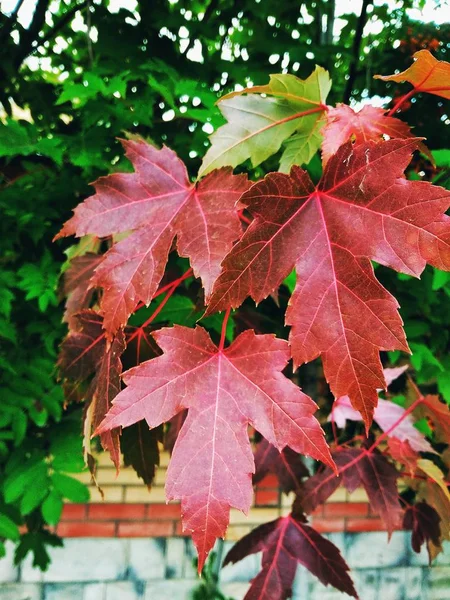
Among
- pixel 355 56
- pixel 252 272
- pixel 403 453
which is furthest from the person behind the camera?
pixel 355 56

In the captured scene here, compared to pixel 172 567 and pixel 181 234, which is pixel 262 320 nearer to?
pixel 181 234

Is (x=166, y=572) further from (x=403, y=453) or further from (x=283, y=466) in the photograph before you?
(x=403, y=453)

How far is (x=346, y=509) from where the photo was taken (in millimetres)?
2133

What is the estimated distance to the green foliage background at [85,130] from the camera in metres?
1.08

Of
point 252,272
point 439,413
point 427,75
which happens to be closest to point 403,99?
point 427,75

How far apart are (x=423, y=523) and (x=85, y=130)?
1.21 meters

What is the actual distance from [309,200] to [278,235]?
0.07 metres

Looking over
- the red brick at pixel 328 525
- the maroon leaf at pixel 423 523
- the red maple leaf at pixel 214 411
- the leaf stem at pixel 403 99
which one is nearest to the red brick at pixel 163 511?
the red brick at pixel 328 525

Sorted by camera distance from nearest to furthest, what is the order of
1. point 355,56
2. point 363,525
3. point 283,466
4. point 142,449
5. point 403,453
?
point 142,449, point 403,453, point 283,466, point 355,56, point 363,525

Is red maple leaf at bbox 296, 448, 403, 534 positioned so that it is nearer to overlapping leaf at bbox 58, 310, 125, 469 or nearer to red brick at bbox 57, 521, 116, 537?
overlapping leaf at bbox 58, 310, 125, 469

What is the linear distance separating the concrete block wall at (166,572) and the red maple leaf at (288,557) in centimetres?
92

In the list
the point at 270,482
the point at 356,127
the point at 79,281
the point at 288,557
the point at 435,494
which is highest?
the point at 356,127

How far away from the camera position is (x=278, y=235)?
586 millimetres

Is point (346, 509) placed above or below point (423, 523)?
below
